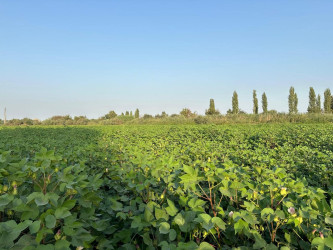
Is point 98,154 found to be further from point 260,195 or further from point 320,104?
point 320,104

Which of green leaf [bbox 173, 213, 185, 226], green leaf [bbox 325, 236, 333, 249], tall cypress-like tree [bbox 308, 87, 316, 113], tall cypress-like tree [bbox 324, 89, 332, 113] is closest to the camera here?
green leaf [bbox 325, 236, 333, 249]

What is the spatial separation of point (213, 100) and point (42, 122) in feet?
123

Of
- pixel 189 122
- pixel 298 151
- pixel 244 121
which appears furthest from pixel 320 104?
pixel 298 151

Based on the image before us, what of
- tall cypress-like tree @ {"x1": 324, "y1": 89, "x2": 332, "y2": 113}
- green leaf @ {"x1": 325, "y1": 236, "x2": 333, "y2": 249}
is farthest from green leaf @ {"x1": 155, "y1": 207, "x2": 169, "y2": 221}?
tall cypress-like tree @ {"x1": 324, "y1": 89, "x2": 332, "y2": 113}

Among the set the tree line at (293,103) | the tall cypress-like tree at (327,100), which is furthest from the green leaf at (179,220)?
the tall cypress-like tree at (327,100)

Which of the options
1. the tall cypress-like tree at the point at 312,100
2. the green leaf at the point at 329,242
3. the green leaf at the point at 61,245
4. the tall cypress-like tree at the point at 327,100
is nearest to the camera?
the green leaf at the point at 329,242

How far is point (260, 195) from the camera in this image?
1249 millimetres

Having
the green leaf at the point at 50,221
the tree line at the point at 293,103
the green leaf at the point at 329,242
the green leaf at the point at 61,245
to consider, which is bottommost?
the green leaf at the point at 61,245

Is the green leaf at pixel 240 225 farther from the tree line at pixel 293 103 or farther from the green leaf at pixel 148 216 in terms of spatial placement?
the tree line at pixel 293 103

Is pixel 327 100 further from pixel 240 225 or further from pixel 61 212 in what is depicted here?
pixel 61 212

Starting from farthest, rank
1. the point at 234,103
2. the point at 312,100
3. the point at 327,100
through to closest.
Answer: the point at 234,103, the point at 312,100, the point at 327,100

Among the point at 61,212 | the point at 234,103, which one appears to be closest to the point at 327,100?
the point at 234,103

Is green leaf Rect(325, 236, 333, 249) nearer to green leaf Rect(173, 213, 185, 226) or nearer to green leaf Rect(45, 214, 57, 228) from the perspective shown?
green leaf Rect(173, 213, 185, 226)

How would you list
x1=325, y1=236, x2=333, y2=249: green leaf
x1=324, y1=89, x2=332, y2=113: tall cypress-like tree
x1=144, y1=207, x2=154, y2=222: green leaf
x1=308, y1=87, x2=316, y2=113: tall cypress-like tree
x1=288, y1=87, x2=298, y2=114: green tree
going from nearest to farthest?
x1=325, y1=236, x2=333, y2=249: green leaf < x1=144, y1=207, x2=154, y2=222: green leaf < x1=324, y1=89, x2=332, y2=113: tall cypress-like tree < x1=308, y1=87, x2=316, y2=113: tall cypress-like tree < x1=288, y1=87, x2=298, y2=114: green tree
